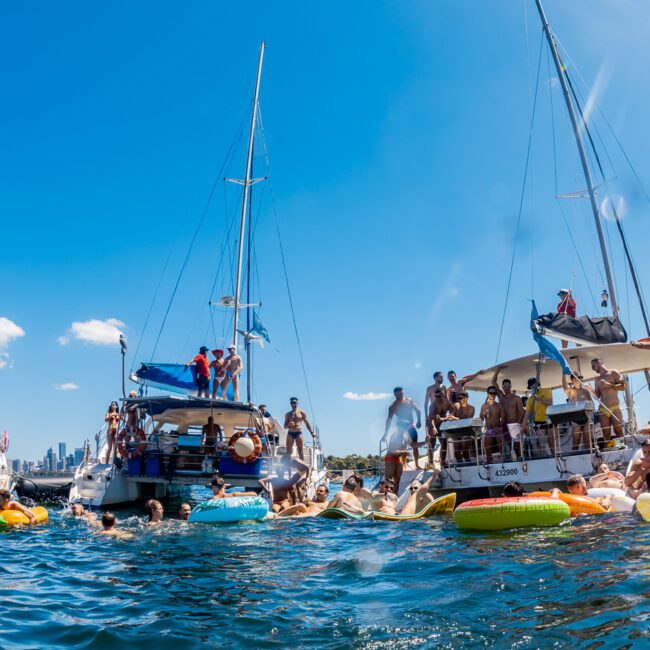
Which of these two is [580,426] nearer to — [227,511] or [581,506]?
[581,506]

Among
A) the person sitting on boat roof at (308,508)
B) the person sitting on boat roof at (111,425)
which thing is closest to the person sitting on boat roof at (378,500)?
the person sitting on boat roof at (308,508)

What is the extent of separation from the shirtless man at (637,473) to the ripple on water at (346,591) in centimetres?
96

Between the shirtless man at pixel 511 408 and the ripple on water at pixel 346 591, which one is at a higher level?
the shirtless man at pixel 511 408

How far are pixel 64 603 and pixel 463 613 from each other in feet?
14.3

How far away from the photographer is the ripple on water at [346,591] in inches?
204

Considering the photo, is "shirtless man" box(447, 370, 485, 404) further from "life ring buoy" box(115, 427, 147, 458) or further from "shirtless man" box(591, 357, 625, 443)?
"life ring buoy" box(115, 427, 147, 458)

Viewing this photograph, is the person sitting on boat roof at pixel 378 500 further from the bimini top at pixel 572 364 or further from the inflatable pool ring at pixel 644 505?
the inflatable pool ring at pixel 644 505

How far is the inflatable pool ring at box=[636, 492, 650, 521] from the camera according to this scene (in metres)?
9.51

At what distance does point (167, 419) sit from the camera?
22562 mm

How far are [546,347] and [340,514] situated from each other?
240 inches

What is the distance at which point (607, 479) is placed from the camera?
11922 millimetres

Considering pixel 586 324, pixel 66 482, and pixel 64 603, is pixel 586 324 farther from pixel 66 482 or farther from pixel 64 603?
pixel 66 482

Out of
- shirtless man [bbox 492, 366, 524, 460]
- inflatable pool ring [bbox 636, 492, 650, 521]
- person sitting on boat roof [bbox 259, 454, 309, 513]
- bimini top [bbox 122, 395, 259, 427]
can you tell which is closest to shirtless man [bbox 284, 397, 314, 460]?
person sitting on boat roof [bbox 259, 454, 309, 513]

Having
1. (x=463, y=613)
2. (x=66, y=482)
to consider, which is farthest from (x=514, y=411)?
(x=66, y=482)
